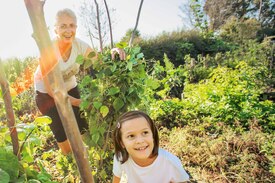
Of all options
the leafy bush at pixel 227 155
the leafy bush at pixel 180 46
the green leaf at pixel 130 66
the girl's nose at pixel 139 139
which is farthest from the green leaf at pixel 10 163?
the leafy bush at pixel 180 46

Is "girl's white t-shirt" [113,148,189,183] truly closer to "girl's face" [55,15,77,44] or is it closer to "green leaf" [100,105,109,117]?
"green leaf" [100,105,109,117]

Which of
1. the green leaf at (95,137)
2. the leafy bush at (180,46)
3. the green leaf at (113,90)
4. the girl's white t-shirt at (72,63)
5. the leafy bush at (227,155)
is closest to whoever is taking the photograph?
the green leaf at (113,90)

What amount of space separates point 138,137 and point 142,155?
0.11 metres

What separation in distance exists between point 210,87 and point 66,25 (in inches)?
116

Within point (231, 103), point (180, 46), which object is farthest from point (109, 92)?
point (180, 46)

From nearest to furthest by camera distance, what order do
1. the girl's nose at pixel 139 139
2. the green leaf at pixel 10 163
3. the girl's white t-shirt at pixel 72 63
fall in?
the green leaf at pixel 10 163 < the girl's nose at pixel 139 139 < the girl's white t-shirt at pixel 72 63

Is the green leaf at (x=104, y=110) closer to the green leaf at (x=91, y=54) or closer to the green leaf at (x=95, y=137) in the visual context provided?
the green leaf at (x=95, y=137)

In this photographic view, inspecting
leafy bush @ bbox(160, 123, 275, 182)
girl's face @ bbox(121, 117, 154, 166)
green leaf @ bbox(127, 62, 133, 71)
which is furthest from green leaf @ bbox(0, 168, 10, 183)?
leafy bush @ bbox(160, 123, 275, 182)

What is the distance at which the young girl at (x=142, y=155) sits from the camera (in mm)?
1462

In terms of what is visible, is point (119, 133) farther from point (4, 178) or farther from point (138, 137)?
point (4, 178)

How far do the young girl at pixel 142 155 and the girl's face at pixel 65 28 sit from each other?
0.82 meters

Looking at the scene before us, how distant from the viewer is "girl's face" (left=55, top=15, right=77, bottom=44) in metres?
1.93

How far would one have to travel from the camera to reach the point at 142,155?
4.79 feet

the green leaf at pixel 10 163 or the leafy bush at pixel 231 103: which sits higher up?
the green leaf at pixel 10 163
